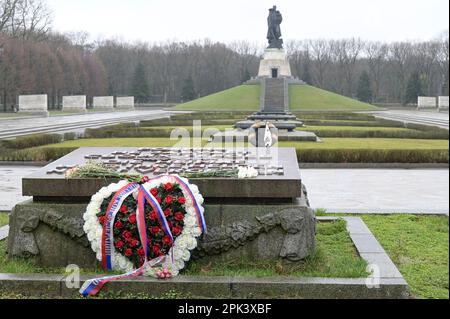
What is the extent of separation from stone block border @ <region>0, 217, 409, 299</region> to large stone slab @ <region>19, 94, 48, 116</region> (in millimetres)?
39618

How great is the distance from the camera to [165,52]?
8044 centimetres

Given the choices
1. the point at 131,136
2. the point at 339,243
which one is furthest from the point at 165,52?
the point at 339,243

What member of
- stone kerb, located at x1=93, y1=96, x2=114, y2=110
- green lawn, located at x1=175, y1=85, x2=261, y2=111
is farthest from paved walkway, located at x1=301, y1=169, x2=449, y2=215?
stone kerb, located at x1=93, y1=96, x2=114, y2=110

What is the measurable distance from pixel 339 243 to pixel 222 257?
1.38 metres

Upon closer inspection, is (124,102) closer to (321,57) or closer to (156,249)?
(321,57)

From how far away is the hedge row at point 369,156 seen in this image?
13625mm

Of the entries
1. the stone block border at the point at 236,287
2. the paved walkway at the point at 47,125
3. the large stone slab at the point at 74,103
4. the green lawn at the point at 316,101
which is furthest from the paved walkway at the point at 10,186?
the large stone slab at the point at 74,103

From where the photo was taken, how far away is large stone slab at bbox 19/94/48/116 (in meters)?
42.6

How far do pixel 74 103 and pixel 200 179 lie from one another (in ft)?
163

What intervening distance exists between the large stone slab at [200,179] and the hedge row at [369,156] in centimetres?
796

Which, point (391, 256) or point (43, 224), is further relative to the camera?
point (391, 256)

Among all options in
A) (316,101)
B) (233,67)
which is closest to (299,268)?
(316,101)

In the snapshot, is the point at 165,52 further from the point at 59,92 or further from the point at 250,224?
the point at 250,224

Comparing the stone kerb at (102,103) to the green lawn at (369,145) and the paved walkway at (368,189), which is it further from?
the paved walkway at (368,189)
